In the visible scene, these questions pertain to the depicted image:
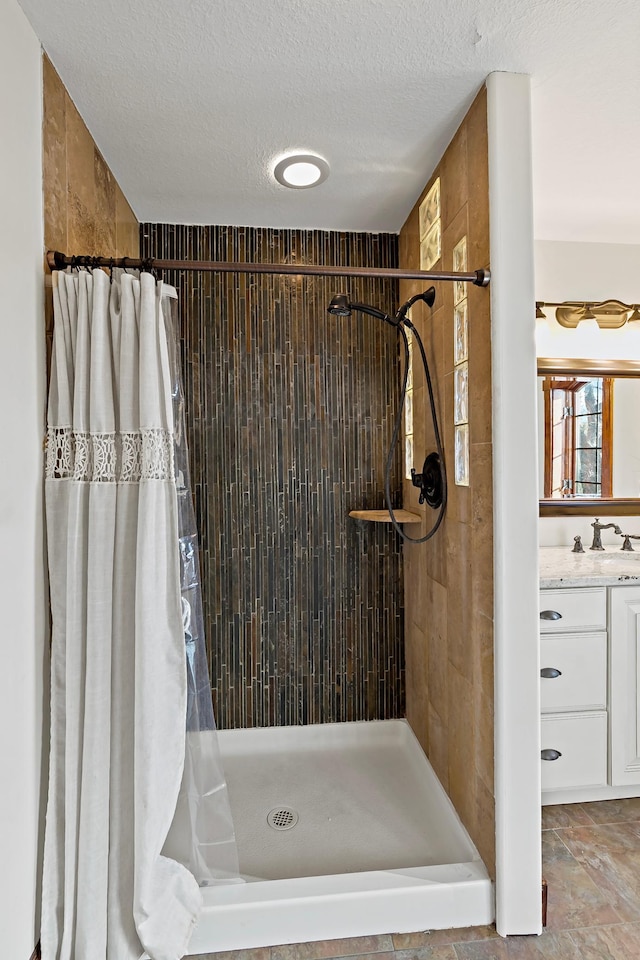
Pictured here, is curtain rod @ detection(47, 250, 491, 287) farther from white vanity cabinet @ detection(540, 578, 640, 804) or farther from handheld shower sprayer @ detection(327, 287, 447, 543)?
white vanity cabinet @ detection(540, 578, 640, 804)

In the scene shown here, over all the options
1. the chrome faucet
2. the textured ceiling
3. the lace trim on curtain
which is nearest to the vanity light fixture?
the textured ceiling

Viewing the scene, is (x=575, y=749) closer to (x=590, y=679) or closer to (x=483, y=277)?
(x=590, y=679)

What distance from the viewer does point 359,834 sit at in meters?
2.02

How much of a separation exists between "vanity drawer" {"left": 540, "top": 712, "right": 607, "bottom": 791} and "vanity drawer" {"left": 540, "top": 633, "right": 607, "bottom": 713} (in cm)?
5

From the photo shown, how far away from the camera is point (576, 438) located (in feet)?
8.99

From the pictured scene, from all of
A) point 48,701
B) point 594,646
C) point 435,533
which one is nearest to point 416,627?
point 435,533

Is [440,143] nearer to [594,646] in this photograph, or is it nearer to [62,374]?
[62,374]

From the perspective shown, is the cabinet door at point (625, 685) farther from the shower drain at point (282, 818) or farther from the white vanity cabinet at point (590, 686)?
the shower drain at point (282, 818)

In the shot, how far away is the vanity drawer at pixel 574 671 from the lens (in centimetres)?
210

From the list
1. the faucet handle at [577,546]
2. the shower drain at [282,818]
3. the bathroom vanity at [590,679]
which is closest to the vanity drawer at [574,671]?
the bathroom vanity at [590,679]

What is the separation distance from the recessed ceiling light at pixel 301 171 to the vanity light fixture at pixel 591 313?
1.26 metres

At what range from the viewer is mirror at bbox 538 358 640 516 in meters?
2.72

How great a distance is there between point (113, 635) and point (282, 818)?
1.15m

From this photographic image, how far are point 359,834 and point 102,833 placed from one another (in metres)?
0.98
